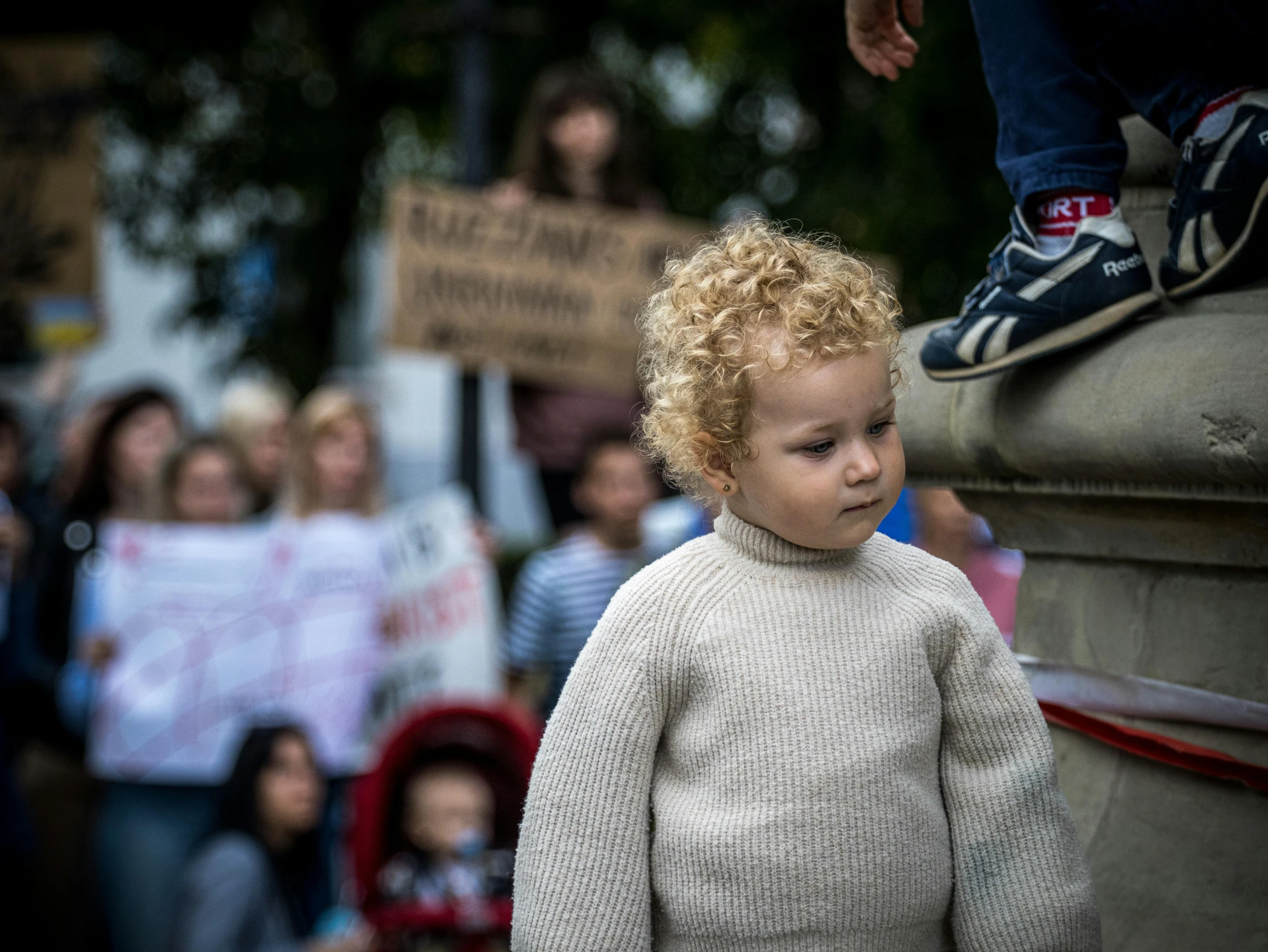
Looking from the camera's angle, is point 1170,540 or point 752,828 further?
point 1170,540

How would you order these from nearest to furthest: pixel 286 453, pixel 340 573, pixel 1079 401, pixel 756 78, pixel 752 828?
pixel 752 828
pixel 1079 401
pixel 340 573
pixel 286 453
pixel 756 78

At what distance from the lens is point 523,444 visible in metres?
5.21

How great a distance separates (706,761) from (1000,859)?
13.5 inches

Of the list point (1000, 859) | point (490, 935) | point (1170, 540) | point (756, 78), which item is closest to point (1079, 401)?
point (1170, 540)

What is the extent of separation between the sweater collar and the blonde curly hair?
0.09 m

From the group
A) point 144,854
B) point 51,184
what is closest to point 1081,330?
point 144,854

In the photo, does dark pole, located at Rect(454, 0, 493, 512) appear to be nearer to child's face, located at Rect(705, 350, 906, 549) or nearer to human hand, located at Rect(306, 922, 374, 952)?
human hand, located at Rect(306, 922, 374, 952)

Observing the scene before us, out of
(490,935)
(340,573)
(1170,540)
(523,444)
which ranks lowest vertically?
(490,935)

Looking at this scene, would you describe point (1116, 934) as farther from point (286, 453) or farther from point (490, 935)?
point (286, 453)

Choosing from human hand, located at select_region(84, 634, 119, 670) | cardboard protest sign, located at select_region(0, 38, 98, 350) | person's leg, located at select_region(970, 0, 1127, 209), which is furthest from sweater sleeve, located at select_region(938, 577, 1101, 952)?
cardboard protest sign, located at select_region(0, 38, 98, 350)

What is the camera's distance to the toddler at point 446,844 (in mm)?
4266

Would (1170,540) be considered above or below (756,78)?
below

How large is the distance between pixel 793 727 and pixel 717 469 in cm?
31

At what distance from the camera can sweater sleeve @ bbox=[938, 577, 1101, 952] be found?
1.74 metres
